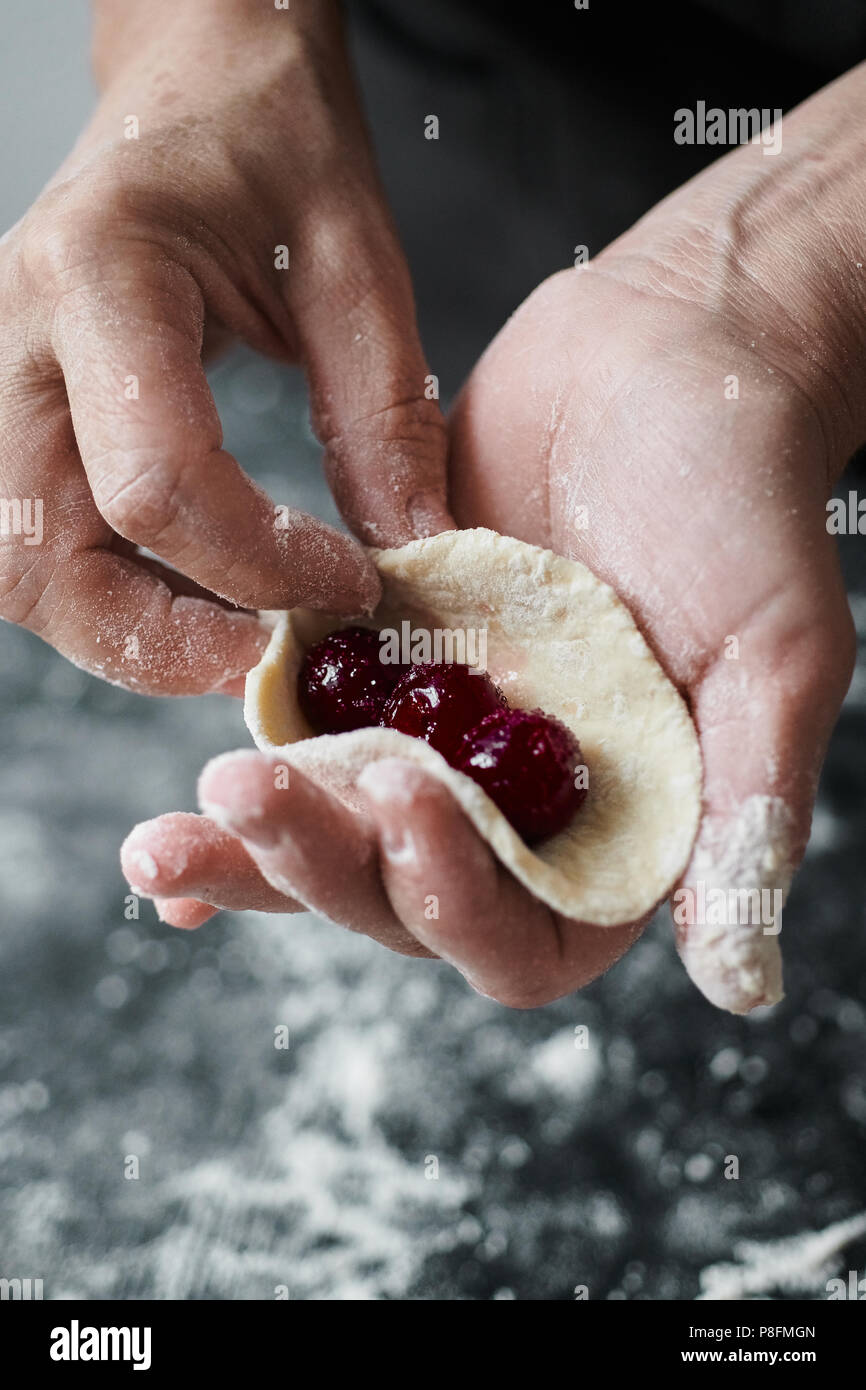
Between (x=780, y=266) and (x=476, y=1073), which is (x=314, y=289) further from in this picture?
(x=476, y=1073)

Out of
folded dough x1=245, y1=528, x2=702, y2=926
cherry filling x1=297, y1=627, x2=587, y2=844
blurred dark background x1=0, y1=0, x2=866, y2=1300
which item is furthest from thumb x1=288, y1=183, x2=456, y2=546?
blurred dark background x1=0, y1=0, x2=866, y2=1300

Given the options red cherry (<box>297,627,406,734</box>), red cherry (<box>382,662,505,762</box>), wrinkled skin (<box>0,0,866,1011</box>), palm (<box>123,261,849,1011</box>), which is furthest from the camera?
red cherry (<box>297,627,406,734</box>)

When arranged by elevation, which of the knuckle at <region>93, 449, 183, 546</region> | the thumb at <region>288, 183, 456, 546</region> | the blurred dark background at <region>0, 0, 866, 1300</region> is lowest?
the blurred dark background at <region>0, 0, 866, 1300</region>

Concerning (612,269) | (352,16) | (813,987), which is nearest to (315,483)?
(352,16)

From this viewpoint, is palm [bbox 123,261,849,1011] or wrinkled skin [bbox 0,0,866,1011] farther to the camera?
wrinkled skin [bbox 0,0,866,1011]

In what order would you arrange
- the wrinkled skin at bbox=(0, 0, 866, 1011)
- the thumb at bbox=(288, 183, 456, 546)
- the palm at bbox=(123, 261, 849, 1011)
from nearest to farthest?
the palm at bbox=(123, 261, 849, 1011)
the wrinkled skin at bbox=(0, 0, 866, 1011)
the thumb at bbox=(288, 183, 456, 546)

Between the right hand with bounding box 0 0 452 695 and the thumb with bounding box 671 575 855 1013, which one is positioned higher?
the right hand with bounding box 0 0 452 695

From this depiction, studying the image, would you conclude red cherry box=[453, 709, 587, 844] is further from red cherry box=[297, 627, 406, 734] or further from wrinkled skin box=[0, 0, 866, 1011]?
red cherry box=[297, 627, 406, 734]
